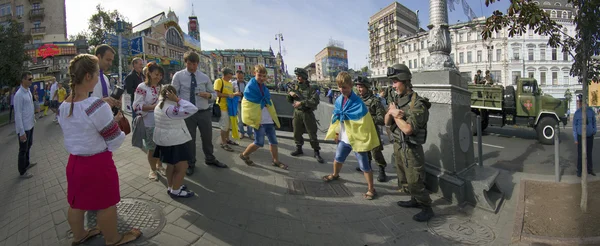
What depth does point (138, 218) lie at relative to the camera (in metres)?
3.10

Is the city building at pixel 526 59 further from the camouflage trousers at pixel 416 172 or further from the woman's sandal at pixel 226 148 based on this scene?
the camouflage trousers at pixel 416 172

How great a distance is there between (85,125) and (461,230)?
4043 millimetres

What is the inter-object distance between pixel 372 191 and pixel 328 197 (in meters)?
0.66

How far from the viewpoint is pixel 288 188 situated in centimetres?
432

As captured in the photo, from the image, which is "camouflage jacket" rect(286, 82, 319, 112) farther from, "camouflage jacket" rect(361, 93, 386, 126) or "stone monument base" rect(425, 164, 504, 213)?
"stone monument base" rect(425, 164, 504, 213)

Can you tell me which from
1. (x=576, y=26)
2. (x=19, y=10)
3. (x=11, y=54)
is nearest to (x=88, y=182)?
(x=576, y=26)

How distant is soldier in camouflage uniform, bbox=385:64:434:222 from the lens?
3408mm

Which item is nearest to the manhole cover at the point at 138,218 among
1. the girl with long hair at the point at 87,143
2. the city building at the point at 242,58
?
the girl with long hair at the point at 87,143

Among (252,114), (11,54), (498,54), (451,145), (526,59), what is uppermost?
(498,54)

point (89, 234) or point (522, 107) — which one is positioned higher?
point (522, 107)

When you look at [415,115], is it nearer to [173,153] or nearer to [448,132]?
[448,132]

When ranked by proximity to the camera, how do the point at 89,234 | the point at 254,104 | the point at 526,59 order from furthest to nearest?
1. the point at 526,59
2. the point at 254,104
3. the point at 89,234

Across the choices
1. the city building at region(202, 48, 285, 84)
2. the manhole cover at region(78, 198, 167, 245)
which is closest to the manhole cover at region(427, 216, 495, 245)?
the manhole cover at region(78, 198, 167, 245)

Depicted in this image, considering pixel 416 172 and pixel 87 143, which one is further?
pixel 416 172
